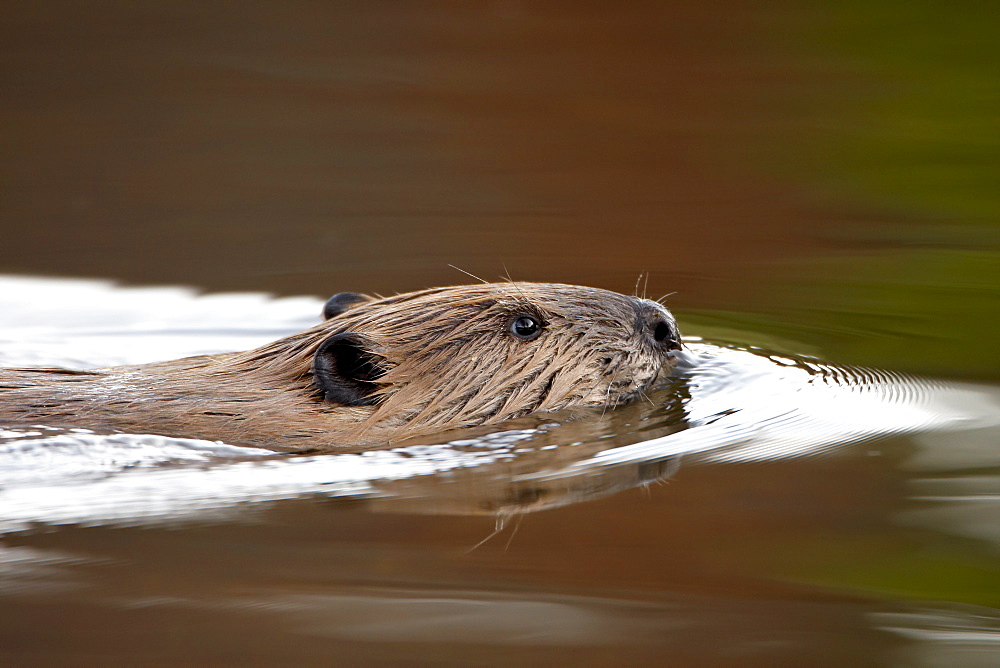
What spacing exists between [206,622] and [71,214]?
4968 millimetres

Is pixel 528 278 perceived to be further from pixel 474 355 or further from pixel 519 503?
pixel 519 503

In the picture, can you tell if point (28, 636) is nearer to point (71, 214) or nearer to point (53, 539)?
point (53, 539)

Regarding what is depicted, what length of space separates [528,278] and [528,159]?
2.12 meters

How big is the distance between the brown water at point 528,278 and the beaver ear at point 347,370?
0.39m

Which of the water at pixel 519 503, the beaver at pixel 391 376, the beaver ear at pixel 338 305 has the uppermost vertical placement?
the beaver ear at pixel 338 305

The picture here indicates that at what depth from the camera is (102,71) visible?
29.9 ft

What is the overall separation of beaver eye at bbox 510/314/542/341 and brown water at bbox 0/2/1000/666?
307 millimetres

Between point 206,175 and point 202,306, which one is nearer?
point 202,306

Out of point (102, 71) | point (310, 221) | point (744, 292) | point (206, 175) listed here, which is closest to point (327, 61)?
point (102, 71)

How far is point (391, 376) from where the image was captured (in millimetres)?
3938

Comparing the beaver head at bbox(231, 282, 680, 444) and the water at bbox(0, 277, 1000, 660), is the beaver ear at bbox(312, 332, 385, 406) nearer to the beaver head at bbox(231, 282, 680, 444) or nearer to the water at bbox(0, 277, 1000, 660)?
the beaver head at bbox(231, 282, 680, 444)

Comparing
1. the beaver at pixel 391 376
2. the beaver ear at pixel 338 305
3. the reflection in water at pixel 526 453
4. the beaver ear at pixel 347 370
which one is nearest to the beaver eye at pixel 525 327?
the beaver at pixel 391 376

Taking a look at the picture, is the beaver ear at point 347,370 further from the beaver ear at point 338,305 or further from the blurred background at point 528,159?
the blurred background at point 528,159

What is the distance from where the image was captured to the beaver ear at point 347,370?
386 centimetres
